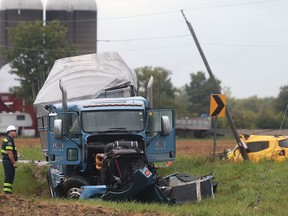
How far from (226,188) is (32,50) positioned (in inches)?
2436

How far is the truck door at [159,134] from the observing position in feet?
63.2

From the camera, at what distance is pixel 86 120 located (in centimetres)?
1889

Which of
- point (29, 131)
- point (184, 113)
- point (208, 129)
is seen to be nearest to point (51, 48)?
point (29, 131)

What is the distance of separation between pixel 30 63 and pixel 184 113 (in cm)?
4042

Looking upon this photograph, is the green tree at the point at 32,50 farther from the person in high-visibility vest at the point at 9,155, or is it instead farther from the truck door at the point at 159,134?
the truck door at the point at 159,134

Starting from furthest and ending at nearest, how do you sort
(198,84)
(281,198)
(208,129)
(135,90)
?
(198,84) → (208,129) → (135,90) → (281,198)

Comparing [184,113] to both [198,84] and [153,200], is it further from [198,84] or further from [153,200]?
[153,200]

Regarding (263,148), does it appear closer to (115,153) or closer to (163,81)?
(115,153)

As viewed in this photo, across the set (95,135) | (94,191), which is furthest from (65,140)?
(94,191)

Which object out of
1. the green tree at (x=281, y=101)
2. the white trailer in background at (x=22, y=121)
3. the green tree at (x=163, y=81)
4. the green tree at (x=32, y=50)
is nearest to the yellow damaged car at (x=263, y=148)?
the white trailer in background at (x=22, y=121)

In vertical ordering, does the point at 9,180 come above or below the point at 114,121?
below

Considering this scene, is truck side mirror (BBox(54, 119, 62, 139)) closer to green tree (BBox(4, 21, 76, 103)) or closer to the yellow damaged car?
the yellow damaged car

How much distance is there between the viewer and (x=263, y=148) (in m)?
27.3

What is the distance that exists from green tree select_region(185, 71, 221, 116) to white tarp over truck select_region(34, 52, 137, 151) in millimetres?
100333
